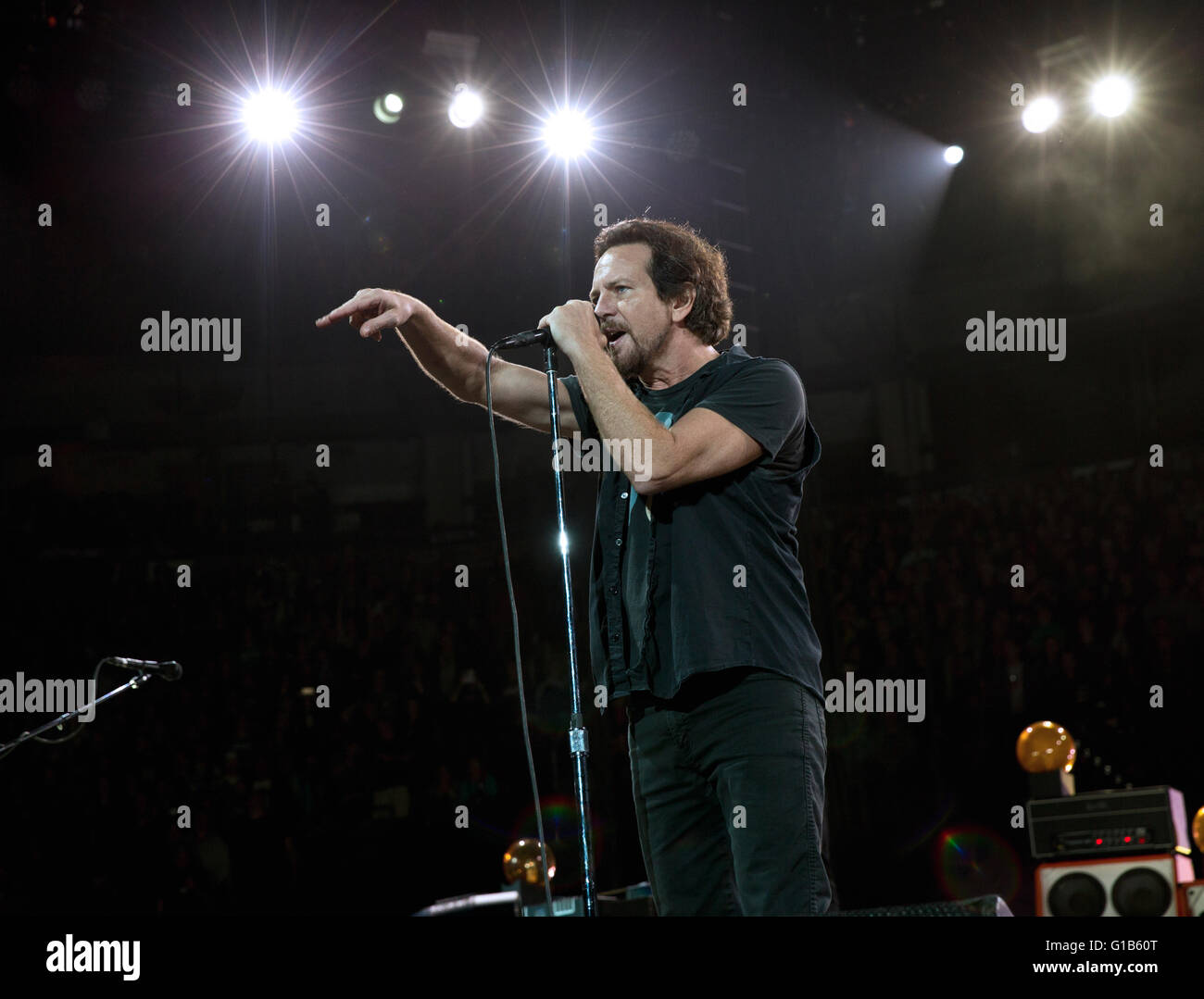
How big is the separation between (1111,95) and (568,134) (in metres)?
3.04

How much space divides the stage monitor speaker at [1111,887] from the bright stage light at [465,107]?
4.68m

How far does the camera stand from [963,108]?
6645 mm

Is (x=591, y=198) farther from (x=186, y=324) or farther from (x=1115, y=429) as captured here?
(x=1115, y=429)

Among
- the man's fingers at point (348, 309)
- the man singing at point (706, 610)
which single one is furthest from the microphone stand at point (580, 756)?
the man's fingers at point (348, 309)

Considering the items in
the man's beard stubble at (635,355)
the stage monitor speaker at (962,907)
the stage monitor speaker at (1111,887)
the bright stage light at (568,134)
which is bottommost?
the stage monitor speaker at (1111,887)

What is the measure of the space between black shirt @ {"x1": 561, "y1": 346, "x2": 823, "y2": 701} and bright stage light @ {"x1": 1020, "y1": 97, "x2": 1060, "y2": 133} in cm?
525

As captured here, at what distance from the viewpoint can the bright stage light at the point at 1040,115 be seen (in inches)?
245

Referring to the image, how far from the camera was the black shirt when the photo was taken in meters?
1.63

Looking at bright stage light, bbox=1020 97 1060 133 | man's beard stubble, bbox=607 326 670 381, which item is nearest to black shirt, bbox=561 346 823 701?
man's beard stubble, bbox=607 326 670 381

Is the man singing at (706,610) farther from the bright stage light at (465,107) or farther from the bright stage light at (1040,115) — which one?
the bright stage light at (1040,115)

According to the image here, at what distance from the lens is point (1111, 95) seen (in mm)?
6160

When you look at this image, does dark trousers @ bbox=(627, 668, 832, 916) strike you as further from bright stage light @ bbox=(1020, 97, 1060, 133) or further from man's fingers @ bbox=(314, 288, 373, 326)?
bright stage light @ bbox=(1020, 97, 1060, 133)
